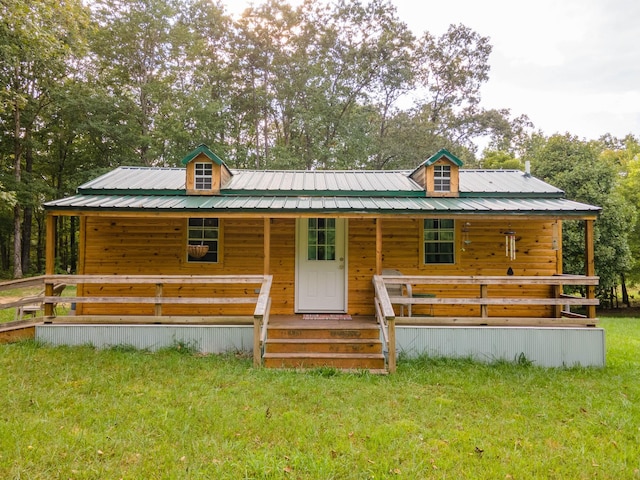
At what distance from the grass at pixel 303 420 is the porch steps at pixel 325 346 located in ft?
1.08

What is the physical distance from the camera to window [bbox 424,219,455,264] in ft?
26.8

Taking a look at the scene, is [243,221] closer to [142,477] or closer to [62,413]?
[62,413]

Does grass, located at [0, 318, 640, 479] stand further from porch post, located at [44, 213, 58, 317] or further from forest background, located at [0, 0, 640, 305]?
forest background, located at [0, 0, 640, 305]

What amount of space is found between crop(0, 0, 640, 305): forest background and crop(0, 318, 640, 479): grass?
16.7 metres

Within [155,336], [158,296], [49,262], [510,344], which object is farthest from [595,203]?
[49,262]

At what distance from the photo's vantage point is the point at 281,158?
2059 centimetres

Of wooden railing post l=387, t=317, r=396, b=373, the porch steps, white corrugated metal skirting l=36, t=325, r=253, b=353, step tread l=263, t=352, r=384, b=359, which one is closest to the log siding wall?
white corrugated metal skirting l=36, t=325, r=253, b=353

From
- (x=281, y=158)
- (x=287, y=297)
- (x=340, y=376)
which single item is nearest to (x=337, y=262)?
(x=287, y=297)

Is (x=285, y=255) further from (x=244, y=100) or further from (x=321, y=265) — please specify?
(x=244, y=100)

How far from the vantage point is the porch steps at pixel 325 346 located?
5.79m

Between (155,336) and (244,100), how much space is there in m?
20.1

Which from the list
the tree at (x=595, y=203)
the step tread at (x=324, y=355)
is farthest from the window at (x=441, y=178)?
the tree at (x=595, y=203)

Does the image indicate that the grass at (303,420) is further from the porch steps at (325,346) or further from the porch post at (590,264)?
the porch post at (590,264)

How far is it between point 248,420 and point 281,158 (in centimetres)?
1809
